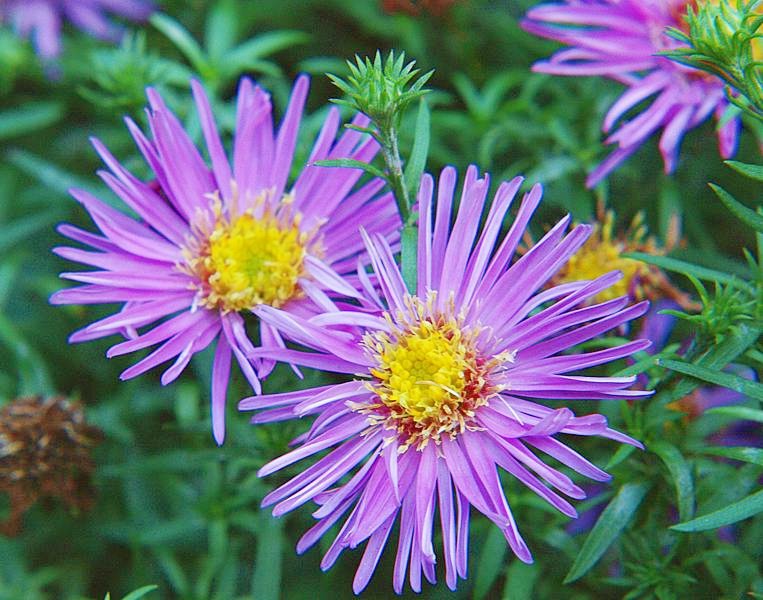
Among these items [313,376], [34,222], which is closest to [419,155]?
[313,376]

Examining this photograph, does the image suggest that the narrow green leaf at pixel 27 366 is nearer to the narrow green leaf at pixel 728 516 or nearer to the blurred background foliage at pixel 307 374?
the blurred background foliage at pixel 307 374

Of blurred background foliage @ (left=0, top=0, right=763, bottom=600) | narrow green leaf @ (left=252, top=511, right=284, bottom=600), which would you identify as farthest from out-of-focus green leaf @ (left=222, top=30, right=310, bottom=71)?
narrow green leaf @ (left=252, top=511, right=284, bottom=600)

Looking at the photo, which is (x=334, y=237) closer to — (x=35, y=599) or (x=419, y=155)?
(x=419, y=155)

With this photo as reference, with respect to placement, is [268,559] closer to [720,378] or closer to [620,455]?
[620,455]

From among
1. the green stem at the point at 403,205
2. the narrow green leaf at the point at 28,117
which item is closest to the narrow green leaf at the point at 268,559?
the green stem at the point at 403,205

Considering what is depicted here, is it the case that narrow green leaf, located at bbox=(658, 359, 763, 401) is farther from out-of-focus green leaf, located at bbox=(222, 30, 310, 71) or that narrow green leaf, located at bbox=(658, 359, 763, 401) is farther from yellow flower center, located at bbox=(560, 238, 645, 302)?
out-of-focus green leaf, located at bbox=(222, 30, 310, 71)

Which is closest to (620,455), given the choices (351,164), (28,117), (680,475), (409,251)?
(680,475)

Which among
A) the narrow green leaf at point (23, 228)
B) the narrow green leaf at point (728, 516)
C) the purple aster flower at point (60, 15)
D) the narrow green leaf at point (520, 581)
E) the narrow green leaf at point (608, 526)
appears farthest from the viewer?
the purple aster flower at point (60, 15)
